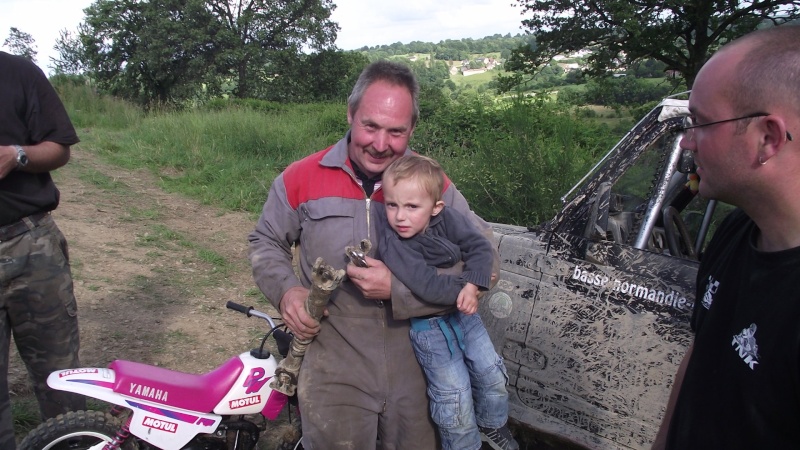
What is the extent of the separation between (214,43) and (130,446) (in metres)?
33.2

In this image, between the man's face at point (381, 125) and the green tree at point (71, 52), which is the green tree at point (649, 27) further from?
the green tree at point (71, 52)

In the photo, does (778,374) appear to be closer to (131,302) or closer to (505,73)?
(131,302)

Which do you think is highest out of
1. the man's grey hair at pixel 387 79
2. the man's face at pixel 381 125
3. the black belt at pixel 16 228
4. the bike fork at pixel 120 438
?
the man's grey hair at pixel 387 79

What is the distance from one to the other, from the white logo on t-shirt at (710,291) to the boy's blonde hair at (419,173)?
0.92 meters

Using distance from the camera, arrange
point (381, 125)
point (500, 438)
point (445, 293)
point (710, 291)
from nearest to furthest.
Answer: point (710, 291)
point (445, 293)
point (381, 125)
point (500, 438)

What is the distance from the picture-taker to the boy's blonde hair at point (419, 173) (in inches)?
81.7

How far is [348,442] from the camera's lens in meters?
2.24

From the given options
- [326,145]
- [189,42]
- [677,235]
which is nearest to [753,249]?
[677,235]

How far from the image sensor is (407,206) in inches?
82.6

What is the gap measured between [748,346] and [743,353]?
0.07 feet

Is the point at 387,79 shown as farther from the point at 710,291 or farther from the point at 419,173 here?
the point at 710,291

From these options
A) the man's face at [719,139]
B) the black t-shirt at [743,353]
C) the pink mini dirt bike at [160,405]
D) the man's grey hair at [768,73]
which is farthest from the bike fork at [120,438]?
the man's grey hair at [768,73]

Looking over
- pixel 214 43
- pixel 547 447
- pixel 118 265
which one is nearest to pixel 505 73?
pixel 118 265

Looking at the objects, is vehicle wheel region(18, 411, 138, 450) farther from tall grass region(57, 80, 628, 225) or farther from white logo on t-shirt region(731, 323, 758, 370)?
tall grass region(57, 80, 628, 225)
